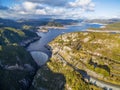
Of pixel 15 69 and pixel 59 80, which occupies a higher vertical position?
pixel 59 80

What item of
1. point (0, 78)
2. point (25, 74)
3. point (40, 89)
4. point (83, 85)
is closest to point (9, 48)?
point (25, 74)

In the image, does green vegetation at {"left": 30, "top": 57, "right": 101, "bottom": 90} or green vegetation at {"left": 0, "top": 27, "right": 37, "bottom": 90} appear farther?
green vegetation at {"left": 0, "top": 27, "right": 37, "bottom": 90}

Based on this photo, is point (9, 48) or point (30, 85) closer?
point (30, 85)

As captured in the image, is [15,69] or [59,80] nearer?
[59,80]

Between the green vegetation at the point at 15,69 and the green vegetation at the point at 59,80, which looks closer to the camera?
the green vegetation at the point at 59,80

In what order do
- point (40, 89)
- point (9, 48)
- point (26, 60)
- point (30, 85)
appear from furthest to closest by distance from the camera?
point (9, 48) → point (26, 60) → point (30, 85) → point (40, 89)

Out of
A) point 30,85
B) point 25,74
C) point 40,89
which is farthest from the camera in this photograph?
point 25,74

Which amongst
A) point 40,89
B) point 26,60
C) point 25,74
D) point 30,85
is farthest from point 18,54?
point 40,89

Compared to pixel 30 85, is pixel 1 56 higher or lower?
higher

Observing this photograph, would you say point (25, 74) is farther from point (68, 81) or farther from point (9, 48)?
point (9, 48)
